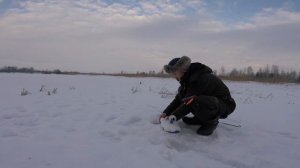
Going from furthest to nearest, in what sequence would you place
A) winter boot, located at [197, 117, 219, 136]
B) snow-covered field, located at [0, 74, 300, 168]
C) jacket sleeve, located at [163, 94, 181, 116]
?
jacket sleeve, located at [163, 94, 181, 116] → winter boot, located at [197, 117, 219, 136] → snow-covered field, located at [0, 74, 300, 168]

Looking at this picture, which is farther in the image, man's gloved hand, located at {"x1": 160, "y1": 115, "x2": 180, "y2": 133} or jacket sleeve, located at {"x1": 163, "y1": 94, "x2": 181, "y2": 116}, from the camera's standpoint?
jacket sleeve, located at {"x1": 163, "y1": 94, "x2": 181, "y2": 116}

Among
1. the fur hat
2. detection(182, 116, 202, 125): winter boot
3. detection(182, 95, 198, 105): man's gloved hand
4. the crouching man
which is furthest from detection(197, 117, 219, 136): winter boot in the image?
the fur hat

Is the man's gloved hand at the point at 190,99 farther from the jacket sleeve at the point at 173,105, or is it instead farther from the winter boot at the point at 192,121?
the winter boot at the point at 192,121

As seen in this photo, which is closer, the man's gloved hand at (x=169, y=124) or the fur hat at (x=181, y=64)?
the man's gloved hand at (x=169, y=124)

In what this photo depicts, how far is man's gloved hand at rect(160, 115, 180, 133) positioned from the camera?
13.4 feet

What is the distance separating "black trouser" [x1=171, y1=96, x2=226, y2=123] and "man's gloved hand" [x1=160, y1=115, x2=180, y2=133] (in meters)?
0.07

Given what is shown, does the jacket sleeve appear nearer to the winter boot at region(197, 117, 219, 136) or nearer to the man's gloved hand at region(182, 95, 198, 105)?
the man's gloved hand at region(182, 95, 198, 105)

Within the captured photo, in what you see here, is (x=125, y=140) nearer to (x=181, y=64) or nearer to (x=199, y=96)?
(x=199, y=96)

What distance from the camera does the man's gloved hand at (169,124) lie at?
4086mm

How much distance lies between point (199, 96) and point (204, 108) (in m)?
0.15

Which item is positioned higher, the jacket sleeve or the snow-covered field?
the jacket sleeve

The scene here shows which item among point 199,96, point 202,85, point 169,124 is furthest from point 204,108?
point 169,124

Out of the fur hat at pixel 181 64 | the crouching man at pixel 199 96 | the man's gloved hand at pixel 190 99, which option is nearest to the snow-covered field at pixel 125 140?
the crouching man at pixel 199 96

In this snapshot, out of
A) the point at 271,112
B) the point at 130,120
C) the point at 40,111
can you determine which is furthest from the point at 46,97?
the point at 271,112
